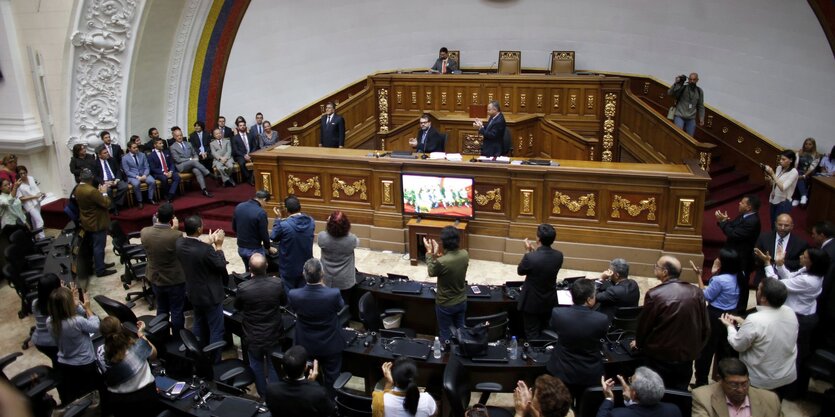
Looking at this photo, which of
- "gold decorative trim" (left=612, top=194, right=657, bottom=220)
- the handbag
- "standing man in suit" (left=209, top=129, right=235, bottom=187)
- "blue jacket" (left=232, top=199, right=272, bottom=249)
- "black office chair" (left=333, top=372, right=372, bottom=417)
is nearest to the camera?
"black office chair" (left=333, top=372, right=372, bottom=417)

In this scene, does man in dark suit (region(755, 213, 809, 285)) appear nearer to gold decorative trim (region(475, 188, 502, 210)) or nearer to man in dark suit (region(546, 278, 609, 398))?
man in dark suit (region(546, 278, 609, 398))

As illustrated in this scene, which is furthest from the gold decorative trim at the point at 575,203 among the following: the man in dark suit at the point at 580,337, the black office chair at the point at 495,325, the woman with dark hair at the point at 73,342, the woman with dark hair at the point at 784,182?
the woman with dark hair at the point at 73,342

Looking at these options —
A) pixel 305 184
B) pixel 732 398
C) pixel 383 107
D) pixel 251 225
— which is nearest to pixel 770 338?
pixel 732 398

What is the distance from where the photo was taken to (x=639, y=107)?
30.9 feet

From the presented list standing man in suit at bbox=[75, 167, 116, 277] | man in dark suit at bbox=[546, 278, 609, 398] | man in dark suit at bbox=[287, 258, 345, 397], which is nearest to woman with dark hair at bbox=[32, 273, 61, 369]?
man in dark suit at bbox=[287, 258, 345, 397]

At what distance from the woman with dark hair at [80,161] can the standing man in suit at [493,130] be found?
19.4ft

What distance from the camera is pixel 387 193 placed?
7852 millimetres

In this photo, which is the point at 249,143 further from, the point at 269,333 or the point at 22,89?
the point at 269,333

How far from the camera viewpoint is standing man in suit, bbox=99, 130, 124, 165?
954 cm

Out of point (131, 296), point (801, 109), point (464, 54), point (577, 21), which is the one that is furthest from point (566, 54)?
point (131, 296)

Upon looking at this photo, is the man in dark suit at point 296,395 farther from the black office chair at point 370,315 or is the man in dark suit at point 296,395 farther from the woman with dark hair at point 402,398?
the black office chair at point 370,315

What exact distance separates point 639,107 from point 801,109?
8.17ft

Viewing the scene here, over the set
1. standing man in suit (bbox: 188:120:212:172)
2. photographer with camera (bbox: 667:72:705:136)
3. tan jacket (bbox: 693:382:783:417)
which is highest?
photographer with camera (bbox: 667:72:705:136)

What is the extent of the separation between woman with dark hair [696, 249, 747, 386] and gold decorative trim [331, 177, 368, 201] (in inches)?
178
